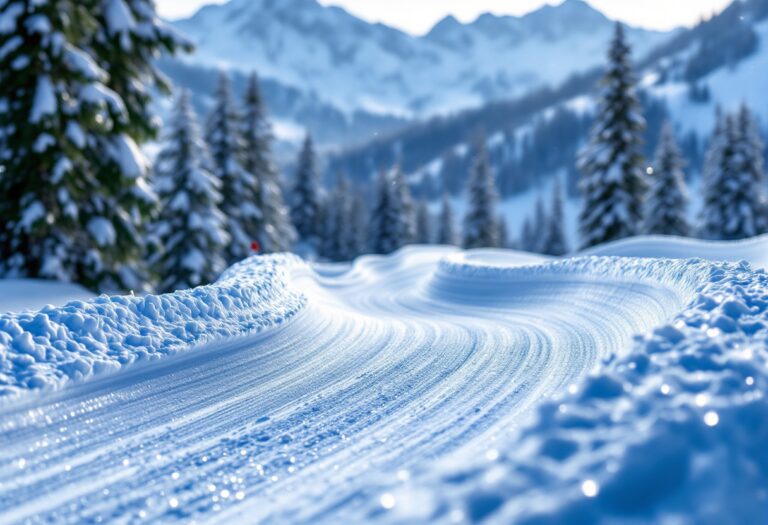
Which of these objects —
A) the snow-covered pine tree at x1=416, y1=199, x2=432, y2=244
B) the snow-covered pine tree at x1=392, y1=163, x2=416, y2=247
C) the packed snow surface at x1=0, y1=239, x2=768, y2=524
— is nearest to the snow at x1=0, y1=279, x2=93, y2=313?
the packed snow surface at x1=0, y1=239, x2=768, y2=524

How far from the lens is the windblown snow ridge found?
13.7 feet

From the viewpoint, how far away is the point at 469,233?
38.9m

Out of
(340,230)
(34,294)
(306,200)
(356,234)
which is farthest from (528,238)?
(34,294)

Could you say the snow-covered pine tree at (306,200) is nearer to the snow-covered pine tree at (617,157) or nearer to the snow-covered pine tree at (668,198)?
the snow-covered pine tree at (617,157)

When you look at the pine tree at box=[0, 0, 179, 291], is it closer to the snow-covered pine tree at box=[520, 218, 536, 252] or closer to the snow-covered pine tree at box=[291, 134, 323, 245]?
the snow-covered pine tree at box=[291, 134, 323, 245]

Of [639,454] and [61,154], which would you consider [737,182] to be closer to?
[61,154]

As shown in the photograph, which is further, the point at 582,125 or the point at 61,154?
the point at 582,125

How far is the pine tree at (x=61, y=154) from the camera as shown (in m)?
10.6

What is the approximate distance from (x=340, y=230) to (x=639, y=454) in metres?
41.9

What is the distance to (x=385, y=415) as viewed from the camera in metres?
4.11

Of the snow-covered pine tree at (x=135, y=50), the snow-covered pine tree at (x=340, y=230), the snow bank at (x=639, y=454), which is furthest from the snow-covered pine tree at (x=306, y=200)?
the snow bank at (x=639, y=454)

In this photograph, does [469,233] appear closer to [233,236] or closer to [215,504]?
[233,236]

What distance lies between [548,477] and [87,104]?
37.3 feet

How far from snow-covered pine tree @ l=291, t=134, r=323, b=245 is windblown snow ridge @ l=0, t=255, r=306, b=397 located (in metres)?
35.4
